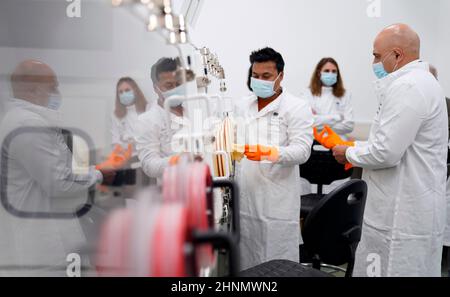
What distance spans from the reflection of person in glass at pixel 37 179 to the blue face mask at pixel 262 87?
93 centimetres

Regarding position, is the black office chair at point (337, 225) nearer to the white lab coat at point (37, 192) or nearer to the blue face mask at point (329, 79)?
the white lab coat at point (37, 192)

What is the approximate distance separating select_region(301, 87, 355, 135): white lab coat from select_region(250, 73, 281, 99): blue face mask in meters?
0.42

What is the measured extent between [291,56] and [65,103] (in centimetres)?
119

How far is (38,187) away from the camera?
32.6 inches

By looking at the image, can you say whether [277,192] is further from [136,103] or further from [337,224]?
→ [136,103]

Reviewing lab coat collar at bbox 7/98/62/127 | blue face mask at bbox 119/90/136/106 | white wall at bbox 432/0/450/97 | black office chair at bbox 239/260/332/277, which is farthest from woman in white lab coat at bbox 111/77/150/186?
white wall at bbox 432/0/450/97

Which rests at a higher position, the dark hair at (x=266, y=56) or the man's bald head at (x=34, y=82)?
the dark hair at (x=266, y=56)

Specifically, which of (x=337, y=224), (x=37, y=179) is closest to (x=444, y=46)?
(x=337, y=224)

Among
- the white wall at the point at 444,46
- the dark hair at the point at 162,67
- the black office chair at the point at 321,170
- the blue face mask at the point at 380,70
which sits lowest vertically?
the black office chair at the point at 321,170

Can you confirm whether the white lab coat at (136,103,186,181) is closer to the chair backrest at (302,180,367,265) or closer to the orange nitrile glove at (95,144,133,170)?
the orange nitrile glove at (95,144,133,170)

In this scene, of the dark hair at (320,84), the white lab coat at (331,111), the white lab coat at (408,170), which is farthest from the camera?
the white lab coat at (331,111)

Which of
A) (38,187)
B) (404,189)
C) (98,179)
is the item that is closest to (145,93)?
(98,179)

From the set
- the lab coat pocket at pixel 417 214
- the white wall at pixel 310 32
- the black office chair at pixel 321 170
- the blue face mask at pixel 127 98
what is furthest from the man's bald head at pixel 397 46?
the blue face mask at pixel 127 98

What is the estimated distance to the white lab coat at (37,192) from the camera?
0.75 metres
